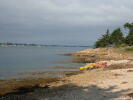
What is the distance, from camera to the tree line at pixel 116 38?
71.7m

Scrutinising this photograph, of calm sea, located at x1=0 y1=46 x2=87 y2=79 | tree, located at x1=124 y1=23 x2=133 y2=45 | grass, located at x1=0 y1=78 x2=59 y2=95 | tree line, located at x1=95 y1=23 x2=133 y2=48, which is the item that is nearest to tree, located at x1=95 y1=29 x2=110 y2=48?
tree line, located at x1=95 y1=23 x2=133 y2=48

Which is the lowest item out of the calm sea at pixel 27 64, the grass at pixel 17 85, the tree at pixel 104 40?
the calm sea at pixel 27 64

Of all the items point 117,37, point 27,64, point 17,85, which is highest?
point 117,37

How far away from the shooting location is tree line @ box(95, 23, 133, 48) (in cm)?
7172

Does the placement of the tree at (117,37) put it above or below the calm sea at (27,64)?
above

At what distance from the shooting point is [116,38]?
82000mm

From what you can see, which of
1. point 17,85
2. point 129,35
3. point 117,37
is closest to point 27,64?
point 17,85

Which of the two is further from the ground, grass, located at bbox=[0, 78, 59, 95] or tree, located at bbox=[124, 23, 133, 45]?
tree, located at bbox=[124, 23, 133, 45]

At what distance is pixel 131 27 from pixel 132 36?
8232 mm

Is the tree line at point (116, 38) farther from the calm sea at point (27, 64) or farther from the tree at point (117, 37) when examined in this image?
the calm sea at point (27, 64)

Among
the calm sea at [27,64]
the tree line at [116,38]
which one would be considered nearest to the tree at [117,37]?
the tree line at [116,38]

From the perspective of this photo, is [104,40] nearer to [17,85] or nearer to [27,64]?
[27,64]

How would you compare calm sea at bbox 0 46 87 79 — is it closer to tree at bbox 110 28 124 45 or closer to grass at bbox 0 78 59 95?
grass at bbox 0 78 59 95

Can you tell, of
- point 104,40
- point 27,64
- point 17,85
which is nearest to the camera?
point 17,85
